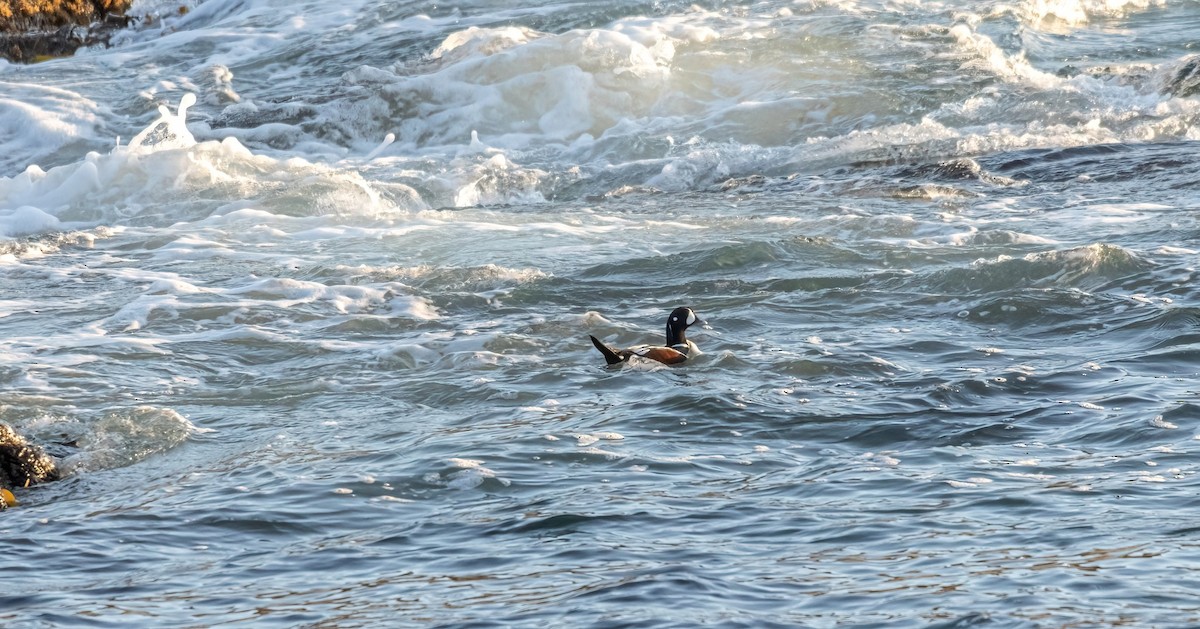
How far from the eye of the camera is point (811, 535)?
571 centimetres

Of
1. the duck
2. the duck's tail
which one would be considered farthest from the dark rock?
the duck

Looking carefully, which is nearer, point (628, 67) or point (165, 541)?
point (165, 541)

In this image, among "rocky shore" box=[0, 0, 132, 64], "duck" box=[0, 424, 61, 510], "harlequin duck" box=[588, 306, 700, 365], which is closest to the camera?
"duck" box=[0, 424, 61, 510]

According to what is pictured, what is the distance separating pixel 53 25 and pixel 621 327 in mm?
18623

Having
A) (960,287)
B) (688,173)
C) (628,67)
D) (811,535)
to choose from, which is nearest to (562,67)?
(628,67)

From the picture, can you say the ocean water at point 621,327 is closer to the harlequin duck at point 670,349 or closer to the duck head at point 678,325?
the harlequin duck at point 670,349

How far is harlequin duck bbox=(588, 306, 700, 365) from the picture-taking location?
350 inches

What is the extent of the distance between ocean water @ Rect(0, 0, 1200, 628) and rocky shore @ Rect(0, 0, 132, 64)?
1.99 meters

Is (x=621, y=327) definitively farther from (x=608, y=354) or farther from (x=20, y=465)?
(x=20, y=465)

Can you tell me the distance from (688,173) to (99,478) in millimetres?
10096

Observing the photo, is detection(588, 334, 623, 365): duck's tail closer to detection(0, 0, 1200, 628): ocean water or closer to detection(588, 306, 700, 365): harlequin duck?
detection(588, 306, 700, 365): harlequin duck

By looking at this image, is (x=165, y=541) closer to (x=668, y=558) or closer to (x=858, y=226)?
(x=668, y=558)

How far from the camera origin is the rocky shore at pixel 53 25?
80.7 ft

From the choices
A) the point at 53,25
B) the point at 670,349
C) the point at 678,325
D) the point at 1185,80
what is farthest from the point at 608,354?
the point at 53,25
